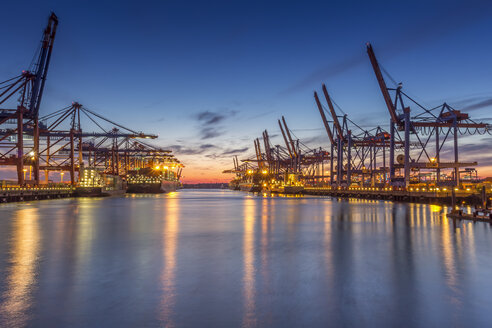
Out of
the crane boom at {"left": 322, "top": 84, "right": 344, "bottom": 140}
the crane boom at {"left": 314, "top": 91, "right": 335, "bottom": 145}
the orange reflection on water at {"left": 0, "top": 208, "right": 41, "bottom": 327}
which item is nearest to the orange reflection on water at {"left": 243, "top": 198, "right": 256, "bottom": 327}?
the orange reflection on water at {"left": 0, "top": 208, "right": 41, "bottom": 327}

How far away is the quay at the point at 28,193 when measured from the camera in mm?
57281

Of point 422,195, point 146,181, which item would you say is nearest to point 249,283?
point 422,195

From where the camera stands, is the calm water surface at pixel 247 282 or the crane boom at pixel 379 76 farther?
the crane boom at pixel 379 76

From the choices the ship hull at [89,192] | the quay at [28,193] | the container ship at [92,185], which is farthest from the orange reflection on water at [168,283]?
the container ship at [92,185]

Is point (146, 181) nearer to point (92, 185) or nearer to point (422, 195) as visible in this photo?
point (92, 185)

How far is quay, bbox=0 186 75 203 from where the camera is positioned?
2255 inches

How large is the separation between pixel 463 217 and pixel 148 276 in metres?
24.5

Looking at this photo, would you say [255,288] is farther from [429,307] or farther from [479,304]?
[479,304]

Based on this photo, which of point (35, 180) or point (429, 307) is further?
point (35, 180)

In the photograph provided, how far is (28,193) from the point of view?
65.9 meters

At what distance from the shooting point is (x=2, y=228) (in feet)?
75.9

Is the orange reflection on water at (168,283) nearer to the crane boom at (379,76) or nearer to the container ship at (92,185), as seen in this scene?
the crane boom at (379,76)

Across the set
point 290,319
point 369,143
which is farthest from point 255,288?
point 369,143

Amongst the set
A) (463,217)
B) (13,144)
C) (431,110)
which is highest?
(431,110)
